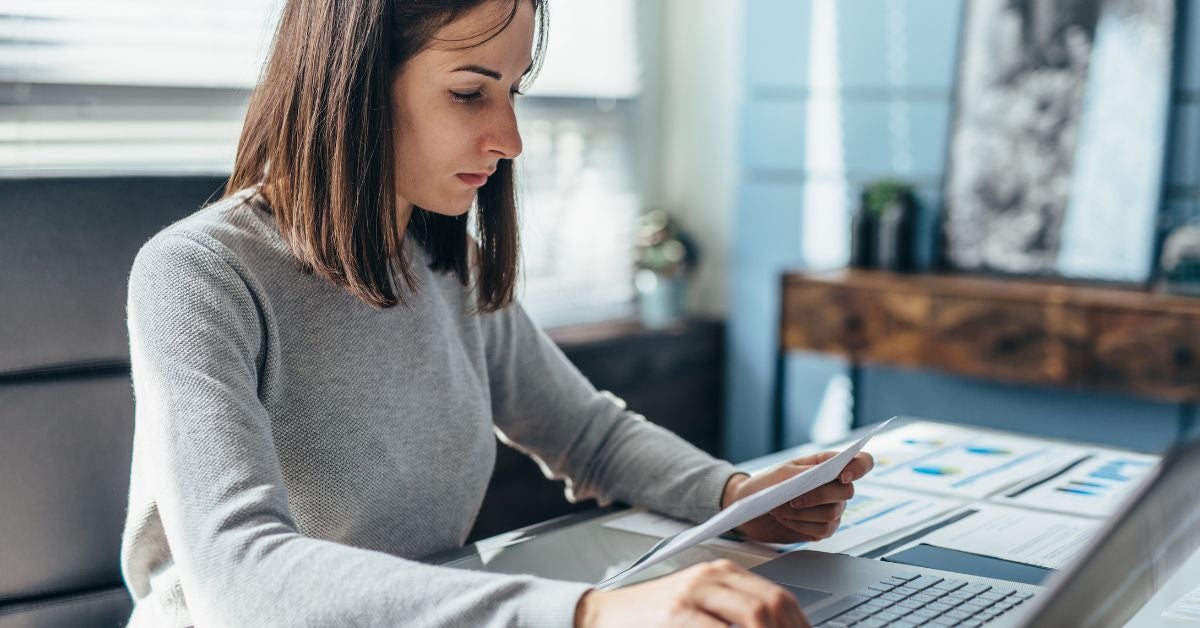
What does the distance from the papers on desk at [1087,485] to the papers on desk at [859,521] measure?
0.31ft

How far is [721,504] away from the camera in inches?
51.1

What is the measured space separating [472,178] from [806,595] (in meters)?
0.52

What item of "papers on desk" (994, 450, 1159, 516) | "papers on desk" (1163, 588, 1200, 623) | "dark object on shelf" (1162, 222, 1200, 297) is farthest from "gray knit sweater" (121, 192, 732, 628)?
"dark object on shelf" (1162, 222, 1200, 297)

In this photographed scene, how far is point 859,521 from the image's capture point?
1263 millimetres

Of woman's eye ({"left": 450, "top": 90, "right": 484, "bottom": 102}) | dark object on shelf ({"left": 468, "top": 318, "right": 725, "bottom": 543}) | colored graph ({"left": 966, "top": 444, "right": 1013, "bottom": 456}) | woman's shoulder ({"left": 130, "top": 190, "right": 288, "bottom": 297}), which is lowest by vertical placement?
dark object on shelf ({"left": 468, "top": 318, "right": 725, "bottom": 543})

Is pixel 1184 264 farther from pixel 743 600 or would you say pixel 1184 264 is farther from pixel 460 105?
pixel 743 600

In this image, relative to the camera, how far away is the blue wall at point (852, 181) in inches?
125

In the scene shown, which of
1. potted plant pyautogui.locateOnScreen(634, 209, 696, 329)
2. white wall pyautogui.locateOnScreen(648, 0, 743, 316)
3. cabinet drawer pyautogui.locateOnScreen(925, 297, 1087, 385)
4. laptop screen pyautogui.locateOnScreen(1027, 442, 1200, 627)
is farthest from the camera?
white wall pyautogui.locateOnScreen(648, 0, 743, 316)

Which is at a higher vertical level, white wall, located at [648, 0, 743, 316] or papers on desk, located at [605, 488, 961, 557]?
white wall, located at [648, 0, 743, 316]

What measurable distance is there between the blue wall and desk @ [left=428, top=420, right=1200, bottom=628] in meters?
2.01

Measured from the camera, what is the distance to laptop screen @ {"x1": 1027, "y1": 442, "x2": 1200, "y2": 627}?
66 cm

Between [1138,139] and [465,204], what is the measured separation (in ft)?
Answer: 7.02

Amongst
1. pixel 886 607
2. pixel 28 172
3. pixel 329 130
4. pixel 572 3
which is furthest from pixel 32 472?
pixel 572 3

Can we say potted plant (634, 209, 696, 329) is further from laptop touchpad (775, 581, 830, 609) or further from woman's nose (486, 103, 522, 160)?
laptop touchpad (775, 581, 830, 609)
